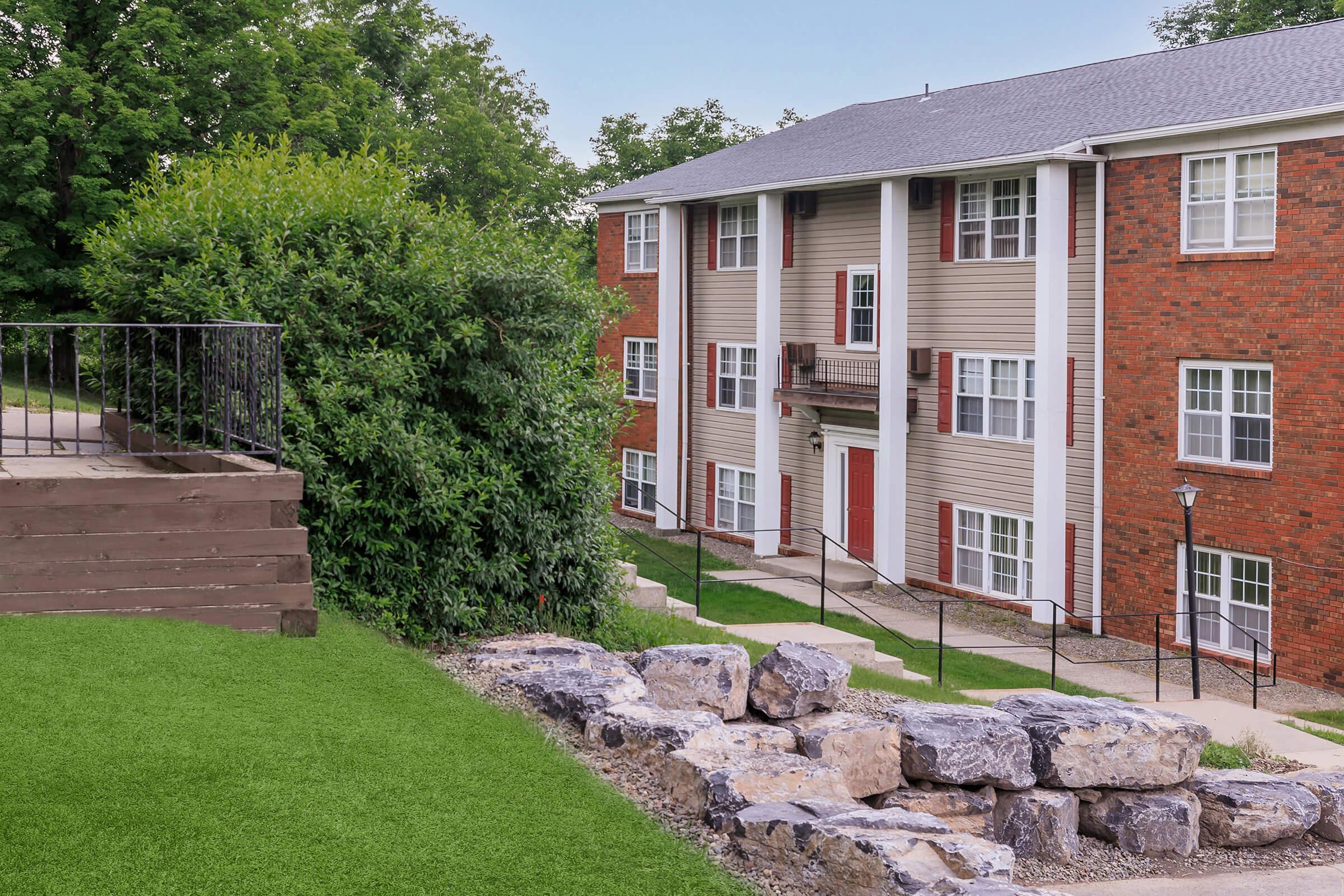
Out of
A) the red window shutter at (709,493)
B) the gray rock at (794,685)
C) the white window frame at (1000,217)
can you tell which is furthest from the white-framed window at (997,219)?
the gray rock at (794,685)

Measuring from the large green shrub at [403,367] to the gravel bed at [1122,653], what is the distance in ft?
33.0

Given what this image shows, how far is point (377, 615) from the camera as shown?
417 inches

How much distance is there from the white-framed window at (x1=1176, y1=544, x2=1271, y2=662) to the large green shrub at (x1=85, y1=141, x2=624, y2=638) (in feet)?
38.2

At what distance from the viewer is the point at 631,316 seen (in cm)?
3234

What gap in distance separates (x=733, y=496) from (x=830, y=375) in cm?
460

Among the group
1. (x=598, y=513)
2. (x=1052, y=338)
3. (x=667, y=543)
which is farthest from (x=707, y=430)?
A: (x=598, y=513)

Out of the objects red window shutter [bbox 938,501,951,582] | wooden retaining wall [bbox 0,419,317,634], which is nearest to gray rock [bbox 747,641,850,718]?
wooden retaining wall [bbox 0,419,317,634]

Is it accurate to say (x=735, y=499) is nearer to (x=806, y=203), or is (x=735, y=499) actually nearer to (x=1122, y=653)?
(x=806, y=203)

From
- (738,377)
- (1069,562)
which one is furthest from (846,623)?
(738,377)

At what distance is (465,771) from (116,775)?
5.81ft

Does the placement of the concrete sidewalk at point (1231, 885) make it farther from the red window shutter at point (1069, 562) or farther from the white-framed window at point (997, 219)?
the white-framed window at point (997, 219)

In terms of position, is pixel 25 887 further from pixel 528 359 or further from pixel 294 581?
pixel 528 359

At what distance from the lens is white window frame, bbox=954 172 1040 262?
22.9 meters

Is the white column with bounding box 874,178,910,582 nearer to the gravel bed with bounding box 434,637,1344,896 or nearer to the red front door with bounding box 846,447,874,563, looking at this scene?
the red front door with bounding box 846,447,874,563
